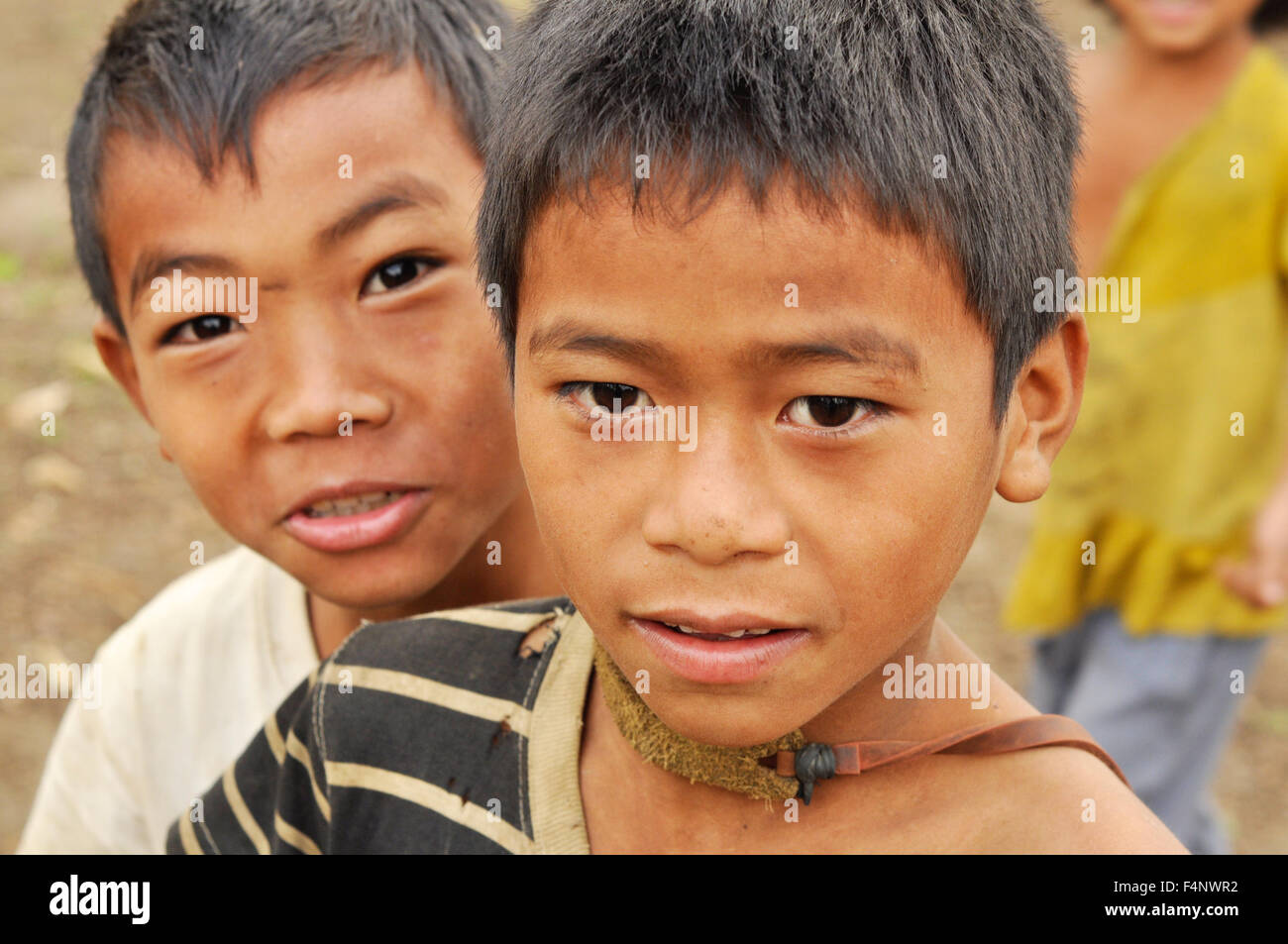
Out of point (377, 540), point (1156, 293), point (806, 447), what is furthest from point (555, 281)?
point (1156, 293)

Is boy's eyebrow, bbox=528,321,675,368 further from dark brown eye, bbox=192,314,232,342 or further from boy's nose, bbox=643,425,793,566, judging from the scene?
dark brown eye, bbox=192,314,232,342

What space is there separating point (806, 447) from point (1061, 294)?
37 centimetres

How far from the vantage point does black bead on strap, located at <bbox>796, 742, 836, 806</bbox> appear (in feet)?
4.66

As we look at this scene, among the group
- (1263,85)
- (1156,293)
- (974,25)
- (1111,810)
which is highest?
(1263,85)

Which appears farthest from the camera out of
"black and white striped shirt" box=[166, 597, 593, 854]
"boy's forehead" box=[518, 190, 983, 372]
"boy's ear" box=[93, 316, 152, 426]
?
"boy's ear" box=[93, 316, 152, 426]

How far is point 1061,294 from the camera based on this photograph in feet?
4.70

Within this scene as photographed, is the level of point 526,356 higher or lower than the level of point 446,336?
lower

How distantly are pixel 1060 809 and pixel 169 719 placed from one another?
150 centimetres

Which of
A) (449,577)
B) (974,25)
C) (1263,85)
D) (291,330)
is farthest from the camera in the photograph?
(1263,85)

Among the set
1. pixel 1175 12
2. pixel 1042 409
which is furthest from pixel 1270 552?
pixel 1042 409

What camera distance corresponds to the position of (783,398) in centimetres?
124

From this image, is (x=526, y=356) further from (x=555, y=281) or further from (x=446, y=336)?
(x=446, y=336)

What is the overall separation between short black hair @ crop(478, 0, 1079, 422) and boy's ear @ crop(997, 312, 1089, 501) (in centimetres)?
3

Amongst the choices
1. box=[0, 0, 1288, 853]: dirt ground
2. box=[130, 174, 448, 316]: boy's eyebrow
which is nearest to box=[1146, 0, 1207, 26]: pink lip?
box=[0, 0, 1288, 853]: dirt ground
